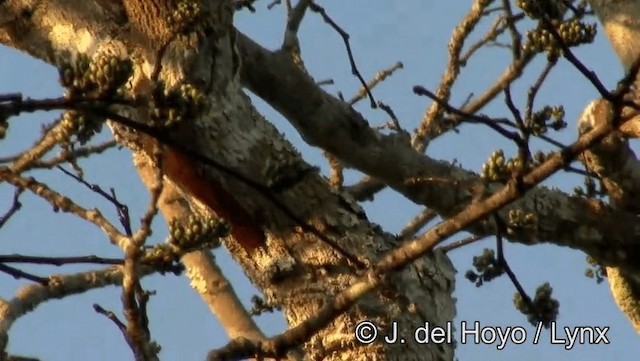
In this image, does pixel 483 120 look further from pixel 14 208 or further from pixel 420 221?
pixel 420 221

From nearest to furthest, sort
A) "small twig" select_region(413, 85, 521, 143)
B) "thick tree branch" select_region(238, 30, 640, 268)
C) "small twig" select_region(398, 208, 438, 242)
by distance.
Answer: "small twig" select_region(413, 85, 521, 143)
"thick tree branch" select_region(238, 30, 640, 268)
"small twig" select_region(398, 208, 438, 242)

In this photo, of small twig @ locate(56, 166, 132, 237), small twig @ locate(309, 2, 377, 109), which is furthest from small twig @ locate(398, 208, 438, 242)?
small twig @ locate(56, 166, 132, 237)

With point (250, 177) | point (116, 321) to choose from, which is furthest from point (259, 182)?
point (116, 321)

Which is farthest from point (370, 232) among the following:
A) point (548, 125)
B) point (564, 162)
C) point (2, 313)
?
point (2, 313)

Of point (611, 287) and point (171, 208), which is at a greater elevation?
point (171, 208)

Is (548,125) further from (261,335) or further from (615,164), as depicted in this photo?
(261,335)

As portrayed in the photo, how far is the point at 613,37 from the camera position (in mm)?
2668

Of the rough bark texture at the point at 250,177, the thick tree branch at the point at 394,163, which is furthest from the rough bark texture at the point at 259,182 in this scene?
the thick tree branch at the point at 394,163

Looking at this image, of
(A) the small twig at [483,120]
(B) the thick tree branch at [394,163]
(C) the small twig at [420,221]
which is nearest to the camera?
(A) the small twig at [483,120]

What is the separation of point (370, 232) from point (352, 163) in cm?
36

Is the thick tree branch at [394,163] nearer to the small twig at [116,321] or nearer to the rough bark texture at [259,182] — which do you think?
the rough bark texture at [259,182]

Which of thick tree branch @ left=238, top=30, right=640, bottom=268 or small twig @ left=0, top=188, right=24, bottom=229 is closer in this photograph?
small twig @ left=0, top=188, right=24, bottom=229

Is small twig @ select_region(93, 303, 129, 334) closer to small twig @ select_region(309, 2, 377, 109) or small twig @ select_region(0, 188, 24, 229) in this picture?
small twig @ select_region(0, 188, 24, 229)

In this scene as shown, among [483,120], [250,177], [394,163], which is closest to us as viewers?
[483,120]
